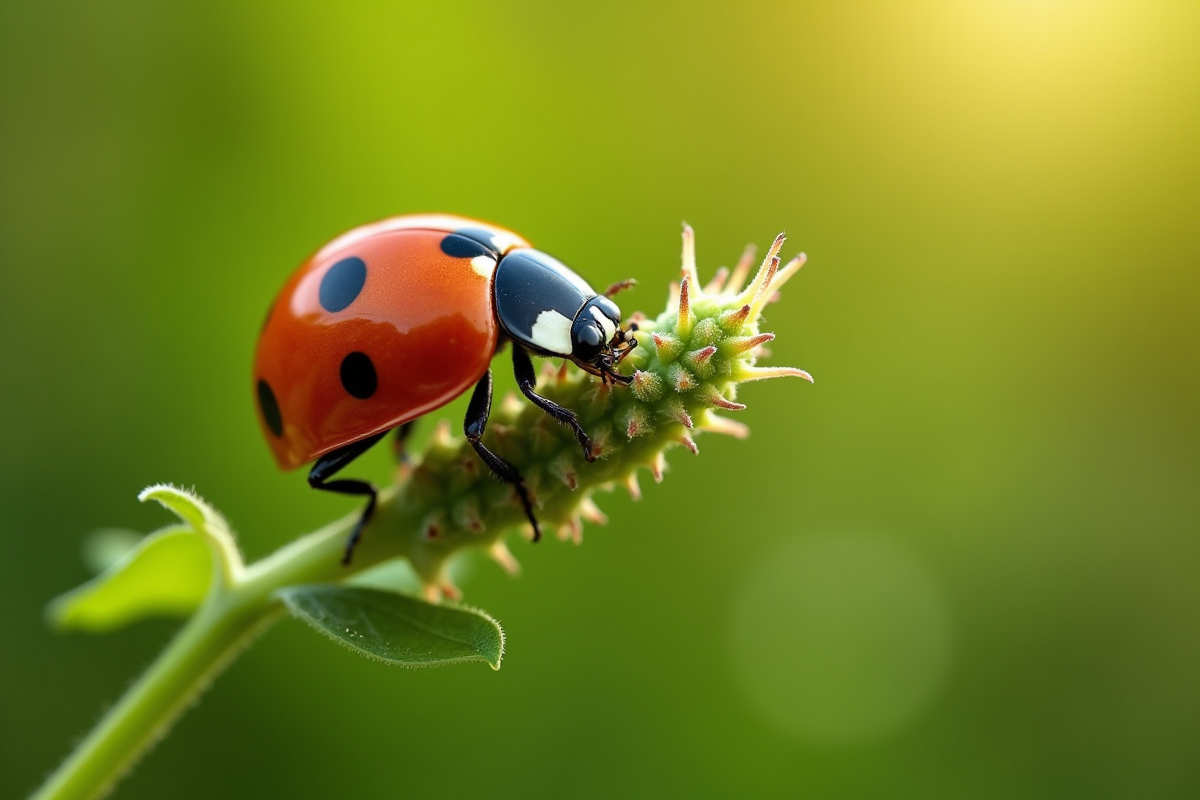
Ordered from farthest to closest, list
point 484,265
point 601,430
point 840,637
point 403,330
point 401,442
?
point 840,637
point 401,442
point 484,265
point 403,330
point 601,430

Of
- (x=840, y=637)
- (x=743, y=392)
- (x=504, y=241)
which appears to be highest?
(x=504, y=241)

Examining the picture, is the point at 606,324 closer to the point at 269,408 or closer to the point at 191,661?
the point at 269,408

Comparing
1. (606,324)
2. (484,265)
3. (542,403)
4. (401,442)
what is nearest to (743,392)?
(401,442)

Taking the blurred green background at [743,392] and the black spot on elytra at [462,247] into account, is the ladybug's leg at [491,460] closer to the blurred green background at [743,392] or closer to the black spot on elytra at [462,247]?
the black spot on elytra at [462,247]

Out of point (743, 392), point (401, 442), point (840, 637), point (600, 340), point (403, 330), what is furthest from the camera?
point (840, 637)

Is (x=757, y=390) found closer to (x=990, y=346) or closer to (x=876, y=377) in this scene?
(x=876, y=377)

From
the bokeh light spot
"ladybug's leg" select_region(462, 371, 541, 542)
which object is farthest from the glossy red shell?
the bokeh light spot

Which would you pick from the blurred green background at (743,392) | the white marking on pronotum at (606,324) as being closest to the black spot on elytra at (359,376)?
the white marking on pronotum at (606,324)

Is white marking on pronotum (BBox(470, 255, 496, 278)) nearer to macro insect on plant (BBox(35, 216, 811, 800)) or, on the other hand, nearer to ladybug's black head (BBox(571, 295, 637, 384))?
macro insect on plant (BBox(35, 216, 811, 800))
